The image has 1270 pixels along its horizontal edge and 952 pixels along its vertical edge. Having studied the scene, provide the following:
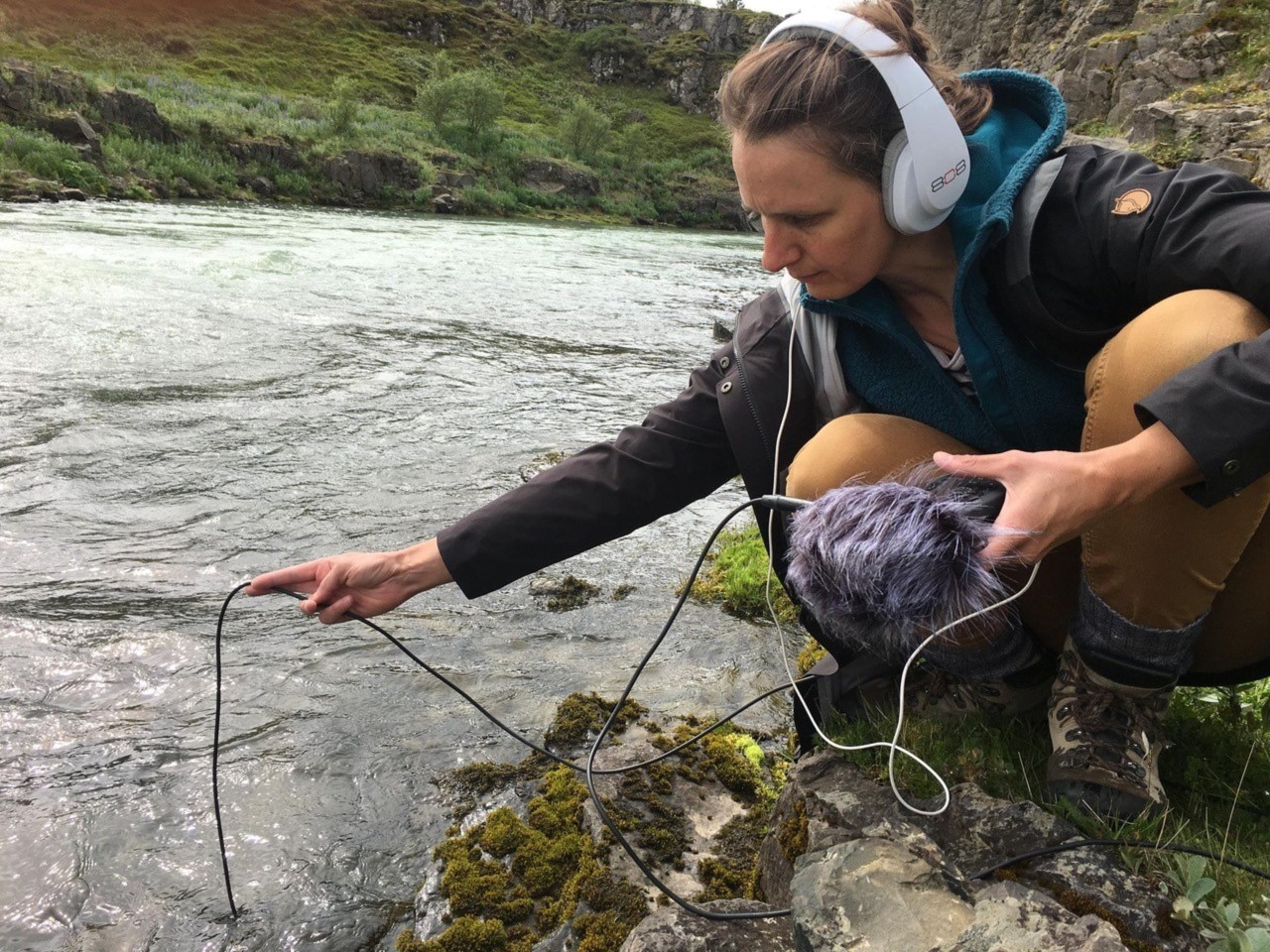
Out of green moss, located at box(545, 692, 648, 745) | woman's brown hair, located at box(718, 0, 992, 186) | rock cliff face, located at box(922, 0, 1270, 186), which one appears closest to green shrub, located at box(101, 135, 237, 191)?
rock cliff face, located at box(922, 0, 1270, 186)

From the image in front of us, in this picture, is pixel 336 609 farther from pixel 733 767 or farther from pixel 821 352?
pixel 821 352

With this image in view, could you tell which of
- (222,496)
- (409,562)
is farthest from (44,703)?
(222,496)

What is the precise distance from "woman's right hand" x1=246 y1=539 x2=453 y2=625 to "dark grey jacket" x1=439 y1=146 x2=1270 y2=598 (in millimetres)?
96

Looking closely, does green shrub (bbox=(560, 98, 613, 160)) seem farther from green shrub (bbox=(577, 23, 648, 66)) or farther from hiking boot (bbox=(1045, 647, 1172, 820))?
hiking boot (bbox=(1045, 647, 1172, 820))

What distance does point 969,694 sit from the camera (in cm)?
239

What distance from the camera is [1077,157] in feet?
6.92

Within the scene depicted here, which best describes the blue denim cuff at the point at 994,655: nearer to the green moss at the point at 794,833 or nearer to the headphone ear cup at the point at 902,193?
the green moss at the point at 794,833

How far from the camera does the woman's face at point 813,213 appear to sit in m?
2.04

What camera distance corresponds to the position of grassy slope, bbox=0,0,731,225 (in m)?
41.5

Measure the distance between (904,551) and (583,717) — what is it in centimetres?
184

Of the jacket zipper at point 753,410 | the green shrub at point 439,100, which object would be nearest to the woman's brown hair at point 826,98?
the jacket zipper at point 753,410

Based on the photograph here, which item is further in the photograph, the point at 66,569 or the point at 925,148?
the point at 66,569

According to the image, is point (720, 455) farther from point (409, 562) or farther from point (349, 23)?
point (349, 23)

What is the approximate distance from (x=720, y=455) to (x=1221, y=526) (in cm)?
129
